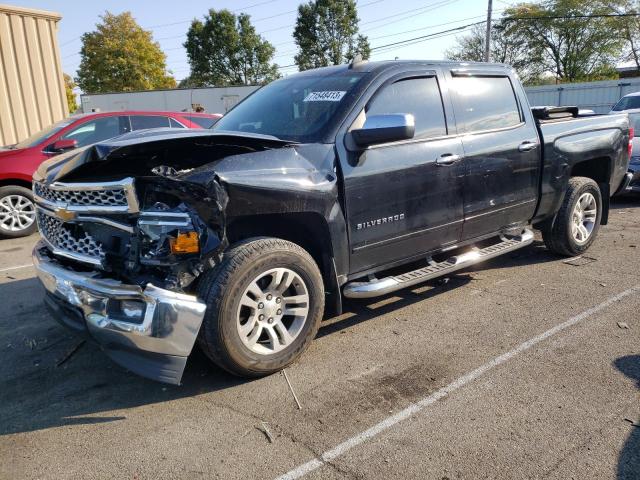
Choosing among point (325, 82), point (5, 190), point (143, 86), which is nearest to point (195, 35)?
point (143, 86)

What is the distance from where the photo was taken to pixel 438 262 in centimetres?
457

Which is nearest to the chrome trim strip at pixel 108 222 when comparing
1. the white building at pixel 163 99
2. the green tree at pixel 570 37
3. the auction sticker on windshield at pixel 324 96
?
the auction sticker on windshield at pixel 324 96

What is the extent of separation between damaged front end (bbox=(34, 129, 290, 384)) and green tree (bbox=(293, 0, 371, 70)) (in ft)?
169

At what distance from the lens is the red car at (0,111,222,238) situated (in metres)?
7.56

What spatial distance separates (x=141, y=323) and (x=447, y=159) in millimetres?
2576

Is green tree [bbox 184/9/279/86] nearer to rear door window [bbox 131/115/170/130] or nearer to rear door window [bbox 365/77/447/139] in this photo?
rear door window [bbox 131/115/170/130]

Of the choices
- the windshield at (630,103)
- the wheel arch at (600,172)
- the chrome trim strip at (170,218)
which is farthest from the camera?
the windshield at (630,103)

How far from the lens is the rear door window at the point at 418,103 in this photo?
3845 millimetres

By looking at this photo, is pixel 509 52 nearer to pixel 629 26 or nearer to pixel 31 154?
pixel 629 26

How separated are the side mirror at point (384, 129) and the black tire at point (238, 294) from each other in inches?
34.8

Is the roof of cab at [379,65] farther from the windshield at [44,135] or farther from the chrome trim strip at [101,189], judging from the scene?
the windshield at [44,135]

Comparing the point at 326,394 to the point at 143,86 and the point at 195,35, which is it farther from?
the point at 195,35

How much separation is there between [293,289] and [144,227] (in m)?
1.01

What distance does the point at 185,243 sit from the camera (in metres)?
2.82
